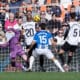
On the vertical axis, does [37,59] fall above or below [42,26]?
below

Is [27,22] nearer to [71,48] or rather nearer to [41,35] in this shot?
[41,35]

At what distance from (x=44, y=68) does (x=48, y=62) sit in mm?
200

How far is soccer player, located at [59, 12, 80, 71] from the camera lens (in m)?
9.23

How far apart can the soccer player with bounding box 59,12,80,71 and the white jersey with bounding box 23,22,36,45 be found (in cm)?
88

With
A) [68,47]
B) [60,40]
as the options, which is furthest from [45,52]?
[68,47]

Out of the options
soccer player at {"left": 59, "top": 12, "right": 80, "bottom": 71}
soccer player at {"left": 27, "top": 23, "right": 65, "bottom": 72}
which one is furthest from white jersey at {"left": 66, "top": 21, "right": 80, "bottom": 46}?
soccer player at {"left": 27, "top": 23, "right": 65, "bottom": 72}

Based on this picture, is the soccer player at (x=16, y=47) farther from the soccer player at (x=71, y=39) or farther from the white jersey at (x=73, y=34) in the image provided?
the white jersey at (x=73, y=34)

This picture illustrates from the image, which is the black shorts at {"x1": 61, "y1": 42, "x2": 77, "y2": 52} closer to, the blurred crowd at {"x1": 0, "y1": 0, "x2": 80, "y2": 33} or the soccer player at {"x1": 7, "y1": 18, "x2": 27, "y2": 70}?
the blurred crowd at {"x1": 0, "y1": 0, "x2": 80, "y2": 33}

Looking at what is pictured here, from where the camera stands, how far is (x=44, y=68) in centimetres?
948

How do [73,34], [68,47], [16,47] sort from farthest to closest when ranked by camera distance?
[16,47] → [73,34] → [68,47]

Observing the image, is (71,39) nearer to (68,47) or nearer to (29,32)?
(68,47)

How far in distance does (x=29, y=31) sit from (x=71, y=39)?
116 centimetres

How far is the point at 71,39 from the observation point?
9.36 m

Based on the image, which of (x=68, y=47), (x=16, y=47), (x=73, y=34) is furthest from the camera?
(x=16, y=47)
